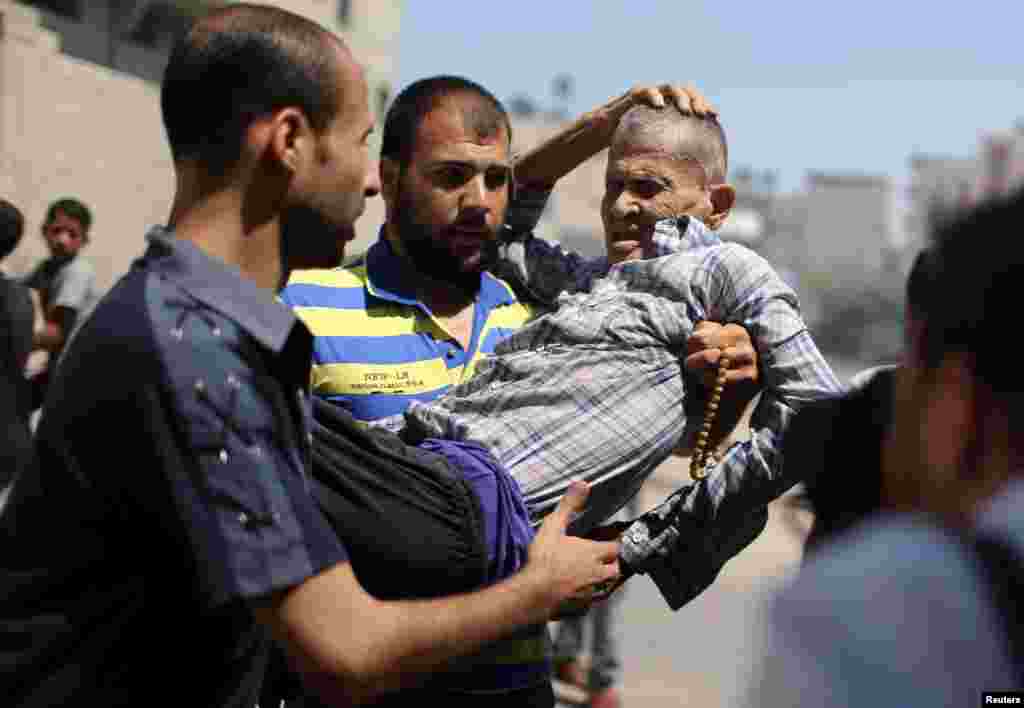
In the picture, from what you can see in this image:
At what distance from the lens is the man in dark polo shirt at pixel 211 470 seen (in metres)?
1.88

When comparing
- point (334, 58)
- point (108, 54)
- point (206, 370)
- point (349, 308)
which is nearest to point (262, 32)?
point (334, 58)

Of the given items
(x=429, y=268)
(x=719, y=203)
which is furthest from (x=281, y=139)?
(x=719, y=203)

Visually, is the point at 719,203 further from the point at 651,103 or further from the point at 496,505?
the point at 496,505

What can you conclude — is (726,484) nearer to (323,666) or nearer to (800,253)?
(323,666)

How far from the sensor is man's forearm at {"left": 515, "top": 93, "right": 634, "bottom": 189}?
3.27 meters

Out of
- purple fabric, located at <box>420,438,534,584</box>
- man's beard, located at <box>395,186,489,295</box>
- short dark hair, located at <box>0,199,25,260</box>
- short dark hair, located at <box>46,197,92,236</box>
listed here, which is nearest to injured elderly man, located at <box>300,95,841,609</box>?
purple fabric, located at <box>420,438,534,584</box>

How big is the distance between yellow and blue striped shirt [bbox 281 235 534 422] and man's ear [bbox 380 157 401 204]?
0.10m

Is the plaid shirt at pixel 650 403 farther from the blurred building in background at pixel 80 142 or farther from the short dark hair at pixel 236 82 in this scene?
the blurred building in background at pixel 80 142

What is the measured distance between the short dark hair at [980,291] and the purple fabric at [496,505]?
132 cm

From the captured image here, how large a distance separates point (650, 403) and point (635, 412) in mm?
38

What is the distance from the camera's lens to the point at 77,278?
7469 mm

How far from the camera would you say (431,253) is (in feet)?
10.6

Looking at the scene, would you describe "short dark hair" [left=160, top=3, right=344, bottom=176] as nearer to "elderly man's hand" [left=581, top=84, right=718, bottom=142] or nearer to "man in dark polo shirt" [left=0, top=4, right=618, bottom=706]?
"man in dark polo shirt" [left=0, top=4, right=618, bottom=706]

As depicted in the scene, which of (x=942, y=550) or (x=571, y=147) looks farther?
(x=571, y=147)
